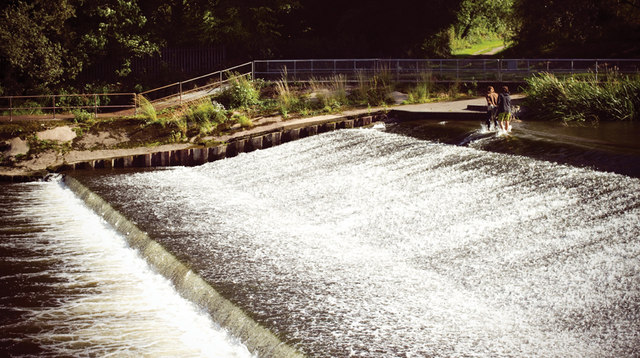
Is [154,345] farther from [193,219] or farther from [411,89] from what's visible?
[411,89]

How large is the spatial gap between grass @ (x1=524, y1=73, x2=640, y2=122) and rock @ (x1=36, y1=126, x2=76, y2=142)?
13.0 metres

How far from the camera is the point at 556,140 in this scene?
15812 mm

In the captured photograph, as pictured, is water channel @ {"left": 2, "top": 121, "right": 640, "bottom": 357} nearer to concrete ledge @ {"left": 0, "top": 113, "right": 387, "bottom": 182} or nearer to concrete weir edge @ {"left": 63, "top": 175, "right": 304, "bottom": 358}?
concrete weir edge @ {"left": 63, "top": 175, "right": 304, "bottom": 358}

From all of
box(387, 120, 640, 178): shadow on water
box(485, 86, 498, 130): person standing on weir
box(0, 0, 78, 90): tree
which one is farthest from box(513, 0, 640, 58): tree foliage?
box(0, 0, 78, 90): tree

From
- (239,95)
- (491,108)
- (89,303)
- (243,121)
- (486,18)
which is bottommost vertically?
(89,303)

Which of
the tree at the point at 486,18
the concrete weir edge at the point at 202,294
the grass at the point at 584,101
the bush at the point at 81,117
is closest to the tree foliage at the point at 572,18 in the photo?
the tree at the point at 486,18

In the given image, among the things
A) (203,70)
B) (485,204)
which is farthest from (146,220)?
(203,70)

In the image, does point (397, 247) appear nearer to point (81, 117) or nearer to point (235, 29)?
point (81, 117)

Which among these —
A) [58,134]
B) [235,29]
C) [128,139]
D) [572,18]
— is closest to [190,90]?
[128,139]

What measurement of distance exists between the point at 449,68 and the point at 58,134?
13.6m

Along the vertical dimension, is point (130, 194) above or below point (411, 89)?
below

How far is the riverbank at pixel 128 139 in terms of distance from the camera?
20047 mm

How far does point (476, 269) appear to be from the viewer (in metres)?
9.93

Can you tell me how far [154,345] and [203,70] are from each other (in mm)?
25536
